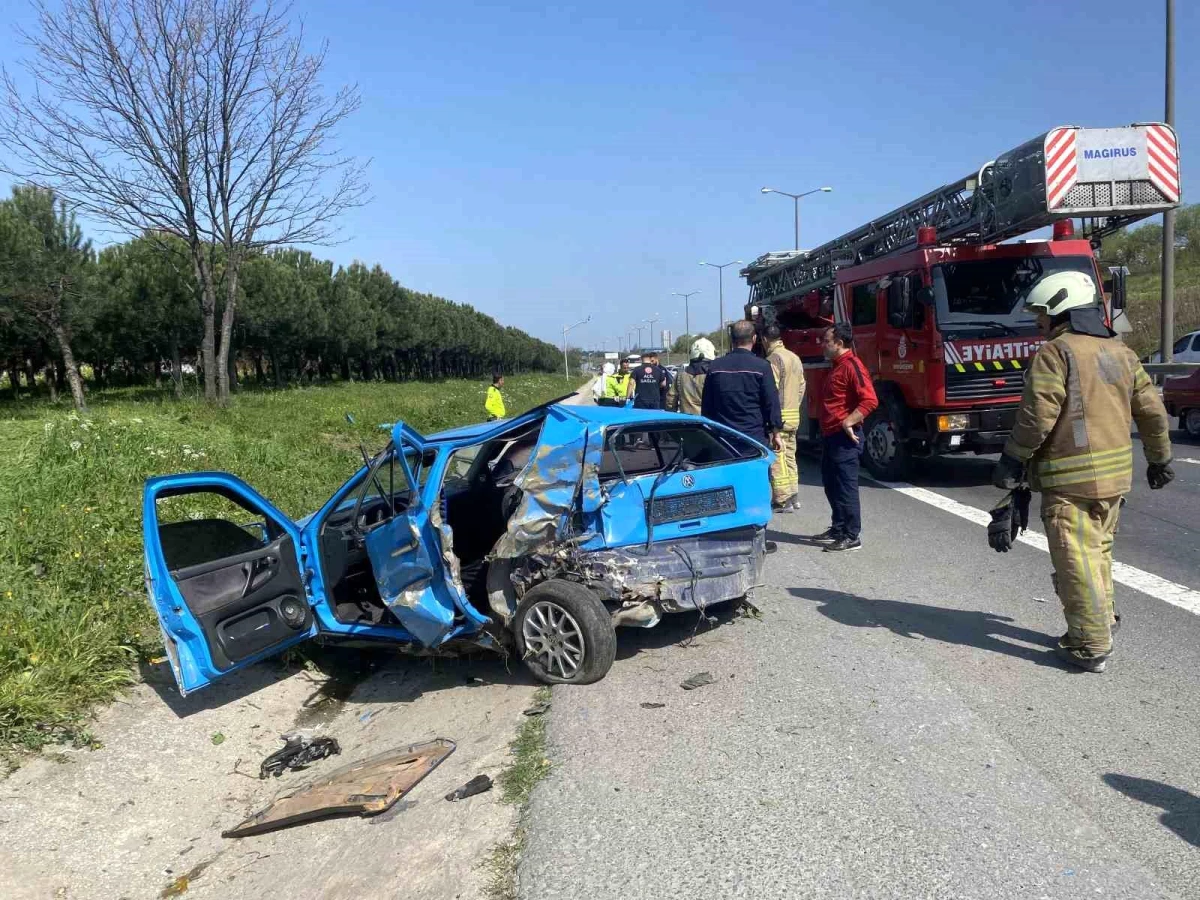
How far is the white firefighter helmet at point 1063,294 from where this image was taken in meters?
4.22

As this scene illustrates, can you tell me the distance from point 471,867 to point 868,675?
91.4 inches

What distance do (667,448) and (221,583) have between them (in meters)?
2.70

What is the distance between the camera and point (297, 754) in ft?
14.6

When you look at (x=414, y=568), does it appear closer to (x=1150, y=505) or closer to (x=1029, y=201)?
(x=1150, y=505)

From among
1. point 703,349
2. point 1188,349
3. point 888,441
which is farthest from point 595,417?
point 1188,349

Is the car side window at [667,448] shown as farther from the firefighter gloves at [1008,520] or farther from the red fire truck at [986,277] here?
the red fire truck at [986,277]

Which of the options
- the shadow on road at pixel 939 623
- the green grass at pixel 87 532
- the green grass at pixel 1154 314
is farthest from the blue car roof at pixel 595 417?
the green grass at pixel 1154 314

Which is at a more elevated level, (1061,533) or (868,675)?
(1061,533)

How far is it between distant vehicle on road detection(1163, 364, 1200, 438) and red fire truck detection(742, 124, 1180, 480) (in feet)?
14.4

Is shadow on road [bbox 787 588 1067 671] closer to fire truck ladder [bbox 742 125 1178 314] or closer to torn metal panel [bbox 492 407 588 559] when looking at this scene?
torn metal panel [bbox 492 407 588 559]

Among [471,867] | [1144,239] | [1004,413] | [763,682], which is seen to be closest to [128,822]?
[471,867]

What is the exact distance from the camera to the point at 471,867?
2982 millimetres

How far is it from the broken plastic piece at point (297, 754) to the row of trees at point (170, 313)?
51.1ft

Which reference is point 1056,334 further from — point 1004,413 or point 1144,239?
point 1144,239
